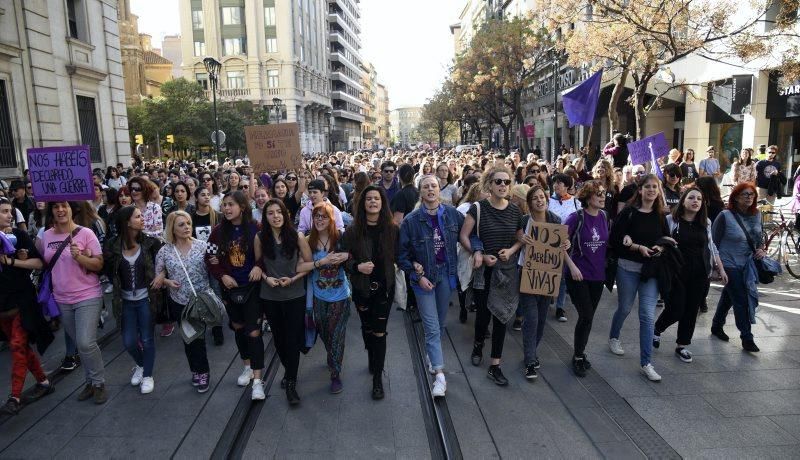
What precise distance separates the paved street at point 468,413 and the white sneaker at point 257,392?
0.08 m

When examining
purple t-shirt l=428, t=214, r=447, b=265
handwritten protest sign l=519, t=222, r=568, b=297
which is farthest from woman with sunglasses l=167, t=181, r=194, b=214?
handwritten protest sign l=519, t=222, r=568, b=297

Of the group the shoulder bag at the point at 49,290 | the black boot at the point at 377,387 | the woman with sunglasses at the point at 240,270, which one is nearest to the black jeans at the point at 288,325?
the woman with sunglasses at the point at 240,270

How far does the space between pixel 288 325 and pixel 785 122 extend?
60.8ft

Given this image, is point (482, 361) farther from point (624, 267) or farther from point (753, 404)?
point (753, 404)

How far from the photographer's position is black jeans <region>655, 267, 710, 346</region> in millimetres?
5195

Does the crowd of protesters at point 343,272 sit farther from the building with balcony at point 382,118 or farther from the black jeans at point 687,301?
the building with balcony at point 382,118

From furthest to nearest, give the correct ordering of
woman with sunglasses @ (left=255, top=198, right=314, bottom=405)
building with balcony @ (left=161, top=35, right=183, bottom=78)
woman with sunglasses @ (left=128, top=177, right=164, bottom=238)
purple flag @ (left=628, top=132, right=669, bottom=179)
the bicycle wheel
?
building with balcony @ (left=161, top=35, right=183, bottom=78)
purple flag @ (left=628, top=132, right=669, bottom=179)
the bicycle wheel
woman with sunglasses @ (left=128, top=177, right=164, bottom=238)
woman with sunglasses @ (left=255, top=198, right=314, bottom=405)

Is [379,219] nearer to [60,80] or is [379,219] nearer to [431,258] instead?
[431,258]

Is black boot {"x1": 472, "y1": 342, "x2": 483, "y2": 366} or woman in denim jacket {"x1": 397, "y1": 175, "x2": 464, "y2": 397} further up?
woman in denim jacket {"x1": 397, "y1": 175, "x2": 464, "y2": 397}

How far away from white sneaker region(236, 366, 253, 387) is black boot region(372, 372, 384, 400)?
4.14ft

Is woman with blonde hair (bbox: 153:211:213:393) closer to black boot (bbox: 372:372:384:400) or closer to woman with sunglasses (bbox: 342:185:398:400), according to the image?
woman with sunglasses (bbox: 342:185:398:400)

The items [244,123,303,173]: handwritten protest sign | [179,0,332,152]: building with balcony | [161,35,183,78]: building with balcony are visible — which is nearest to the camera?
[244,123,303,173]: handwritten protest sign

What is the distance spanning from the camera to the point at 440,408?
4492 millimetres

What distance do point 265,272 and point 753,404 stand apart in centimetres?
433
